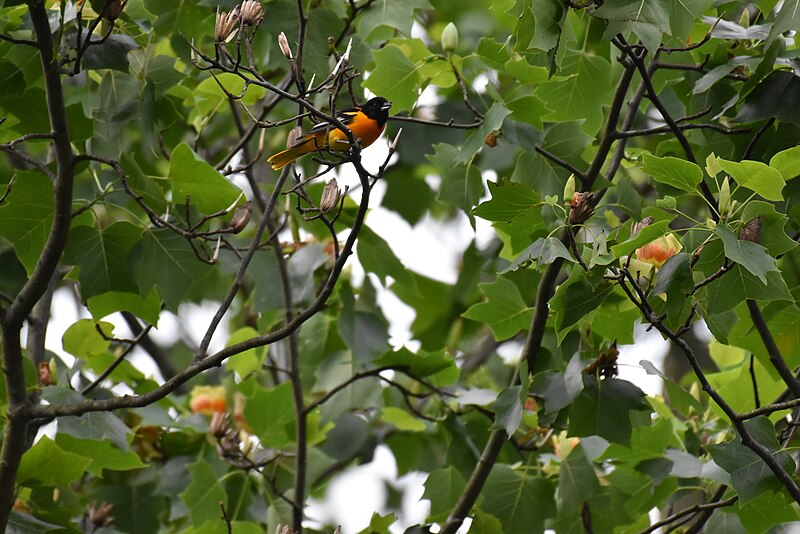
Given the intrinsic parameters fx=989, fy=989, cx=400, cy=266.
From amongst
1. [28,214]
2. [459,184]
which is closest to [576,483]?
[459,184]

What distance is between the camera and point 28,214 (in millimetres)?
3018

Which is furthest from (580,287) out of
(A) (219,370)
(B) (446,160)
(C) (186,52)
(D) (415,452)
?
(A) (219,370)

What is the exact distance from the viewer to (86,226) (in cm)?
306

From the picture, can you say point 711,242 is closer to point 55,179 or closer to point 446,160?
point 446,160

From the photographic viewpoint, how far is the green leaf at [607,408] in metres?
3.09

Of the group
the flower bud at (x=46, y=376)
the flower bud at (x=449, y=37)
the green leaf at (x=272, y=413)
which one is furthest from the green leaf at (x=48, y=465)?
the flower bud at (x=449, y=37)

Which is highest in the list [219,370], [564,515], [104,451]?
[219,370]

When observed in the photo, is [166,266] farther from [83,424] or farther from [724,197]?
[724,197]

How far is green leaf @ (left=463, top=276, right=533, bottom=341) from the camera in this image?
3342 millimetres

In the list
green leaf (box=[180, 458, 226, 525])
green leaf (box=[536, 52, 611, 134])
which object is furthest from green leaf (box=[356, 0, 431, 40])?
green leaf (box=[180, 458, 226, 525])

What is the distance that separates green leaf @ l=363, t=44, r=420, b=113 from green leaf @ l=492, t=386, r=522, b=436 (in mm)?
1028

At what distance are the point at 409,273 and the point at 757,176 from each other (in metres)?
1.97

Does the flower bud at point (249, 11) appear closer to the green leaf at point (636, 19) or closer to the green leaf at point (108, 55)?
the green leaf at point (636, 19)

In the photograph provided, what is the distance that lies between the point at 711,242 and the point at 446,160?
1.30 metres
